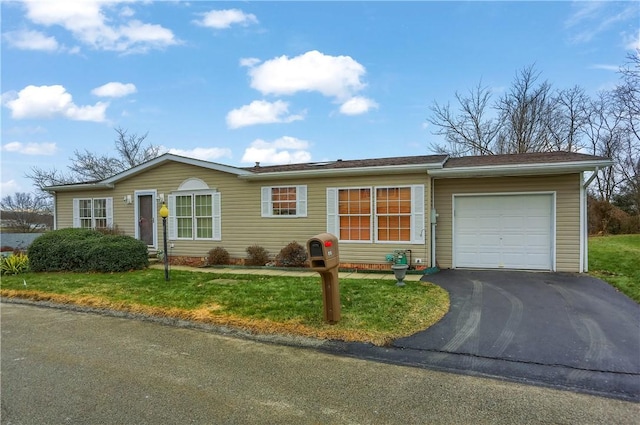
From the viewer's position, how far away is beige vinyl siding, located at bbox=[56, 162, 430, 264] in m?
10.6

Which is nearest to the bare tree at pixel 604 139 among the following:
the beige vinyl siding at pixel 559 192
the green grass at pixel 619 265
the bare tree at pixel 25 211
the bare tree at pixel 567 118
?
the bare tree at pixel 567 118

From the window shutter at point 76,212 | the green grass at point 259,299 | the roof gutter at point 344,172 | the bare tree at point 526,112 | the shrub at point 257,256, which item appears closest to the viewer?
the green grass at point 259,299

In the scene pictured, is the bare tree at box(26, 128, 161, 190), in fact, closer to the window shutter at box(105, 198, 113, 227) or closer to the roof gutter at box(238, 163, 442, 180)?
the window shutter at box(105, 198, 113, 227)

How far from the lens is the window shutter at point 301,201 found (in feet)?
37.5

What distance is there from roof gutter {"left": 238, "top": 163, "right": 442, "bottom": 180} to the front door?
3960 mm

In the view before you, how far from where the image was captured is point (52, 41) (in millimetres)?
11320

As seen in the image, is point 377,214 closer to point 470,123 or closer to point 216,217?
point 216,217

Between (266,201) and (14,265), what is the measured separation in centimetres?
739

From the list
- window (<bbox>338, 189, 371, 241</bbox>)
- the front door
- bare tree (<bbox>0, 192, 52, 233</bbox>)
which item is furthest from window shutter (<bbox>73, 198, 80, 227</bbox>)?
bare tree (<bbox>0, 192, 52, 233</bbox>)

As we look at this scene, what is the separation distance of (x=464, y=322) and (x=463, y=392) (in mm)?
2247

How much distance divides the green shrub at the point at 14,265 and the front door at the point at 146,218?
11.0ft

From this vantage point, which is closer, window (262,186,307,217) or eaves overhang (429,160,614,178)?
eaves overhang (429,160,614,178)

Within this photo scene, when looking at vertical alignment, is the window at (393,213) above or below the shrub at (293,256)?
above

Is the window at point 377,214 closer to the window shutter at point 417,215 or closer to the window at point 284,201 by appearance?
the window shutter at point 417,215
